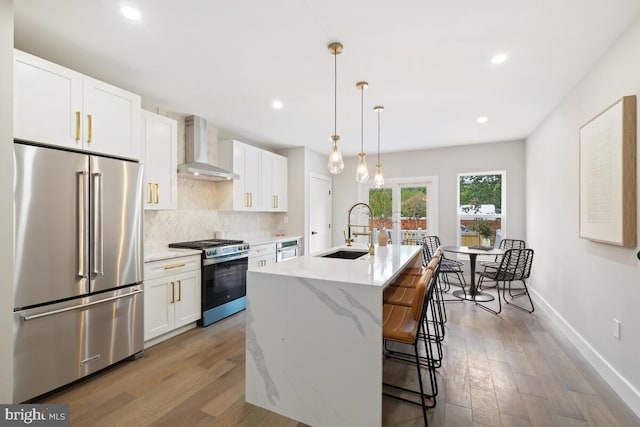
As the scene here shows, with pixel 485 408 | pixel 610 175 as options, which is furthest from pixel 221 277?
pixel 610 175

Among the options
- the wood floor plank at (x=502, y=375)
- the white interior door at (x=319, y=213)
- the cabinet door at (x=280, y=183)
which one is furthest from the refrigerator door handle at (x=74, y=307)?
the white interior door at (x=319, y=213)

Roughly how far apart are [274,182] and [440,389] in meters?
3.89

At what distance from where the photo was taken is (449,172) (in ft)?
18.2

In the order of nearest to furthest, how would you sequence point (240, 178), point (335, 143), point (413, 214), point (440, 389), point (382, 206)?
point (440, 389)
point (335, 143)
point (240, 178)
point (413, 214)
point (382, 206)

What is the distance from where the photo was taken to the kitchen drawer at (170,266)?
113 inches

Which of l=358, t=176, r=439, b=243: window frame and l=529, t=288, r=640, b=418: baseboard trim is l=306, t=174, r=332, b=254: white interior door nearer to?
l=358, t=176, r=439, b=243: window frame

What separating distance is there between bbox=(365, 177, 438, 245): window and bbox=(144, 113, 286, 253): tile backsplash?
272 cm

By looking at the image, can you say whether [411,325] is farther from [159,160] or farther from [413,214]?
[413,214]

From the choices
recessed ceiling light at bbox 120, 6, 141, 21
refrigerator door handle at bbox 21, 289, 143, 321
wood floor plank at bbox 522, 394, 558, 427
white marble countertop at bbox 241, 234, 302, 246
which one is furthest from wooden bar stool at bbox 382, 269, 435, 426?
white marble countertop at bbox 241, 234, 302, 246

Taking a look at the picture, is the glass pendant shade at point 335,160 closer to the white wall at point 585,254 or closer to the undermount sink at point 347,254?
the undermount sink at point 347,254

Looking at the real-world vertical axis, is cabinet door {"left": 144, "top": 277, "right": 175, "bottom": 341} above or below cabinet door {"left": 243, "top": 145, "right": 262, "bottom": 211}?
below

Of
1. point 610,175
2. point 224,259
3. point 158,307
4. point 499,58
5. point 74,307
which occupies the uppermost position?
point 499,58

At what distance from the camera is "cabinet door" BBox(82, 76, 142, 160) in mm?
2330

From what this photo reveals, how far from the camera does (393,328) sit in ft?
6.18
